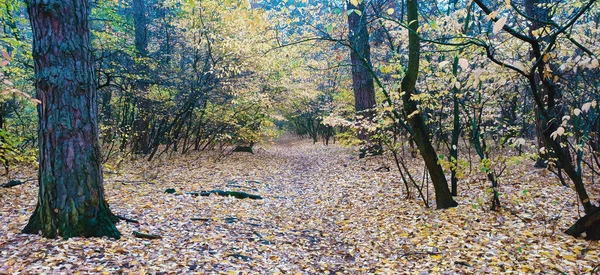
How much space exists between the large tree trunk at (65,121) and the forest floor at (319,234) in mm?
257

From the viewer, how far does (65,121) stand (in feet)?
11.1

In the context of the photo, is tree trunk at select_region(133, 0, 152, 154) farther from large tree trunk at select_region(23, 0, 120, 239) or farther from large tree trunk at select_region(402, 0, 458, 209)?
large tree trunk at select_region(402, 0, 458, 209)

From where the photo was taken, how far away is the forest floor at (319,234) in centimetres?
332

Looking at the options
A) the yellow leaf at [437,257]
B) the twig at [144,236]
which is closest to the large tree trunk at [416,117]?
the yellow leaf at [437,257]

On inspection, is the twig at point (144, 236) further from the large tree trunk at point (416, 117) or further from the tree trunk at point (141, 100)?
the tree trunk at point (141, 100)

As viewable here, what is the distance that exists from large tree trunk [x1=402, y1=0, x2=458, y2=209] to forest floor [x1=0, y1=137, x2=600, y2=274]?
0.94 feet

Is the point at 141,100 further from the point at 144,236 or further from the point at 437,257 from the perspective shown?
the point at 437,257

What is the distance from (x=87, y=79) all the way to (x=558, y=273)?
5251mm

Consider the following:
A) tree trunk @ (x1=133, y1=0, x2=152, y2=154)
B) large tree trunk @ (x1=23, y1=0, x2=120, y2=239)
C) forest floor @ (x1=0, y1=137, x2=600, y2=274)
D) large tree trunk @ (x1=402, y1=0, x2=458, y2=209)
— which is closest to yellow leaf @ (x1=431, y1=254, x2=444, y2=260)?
forest floor @ (x1=0, y1=137, x2=600, y2=274)

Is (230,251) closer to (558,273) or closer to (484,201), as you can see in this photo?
(558,273)

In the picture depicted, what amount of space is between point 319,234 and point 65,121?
361 centimetres

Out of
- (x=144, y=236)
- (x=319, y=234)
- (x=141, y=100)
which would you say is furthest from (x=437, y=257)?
(x=141, y=100)

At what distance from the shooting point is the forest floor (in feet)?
10.9

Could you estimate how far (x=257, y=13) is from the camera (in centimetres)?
412
